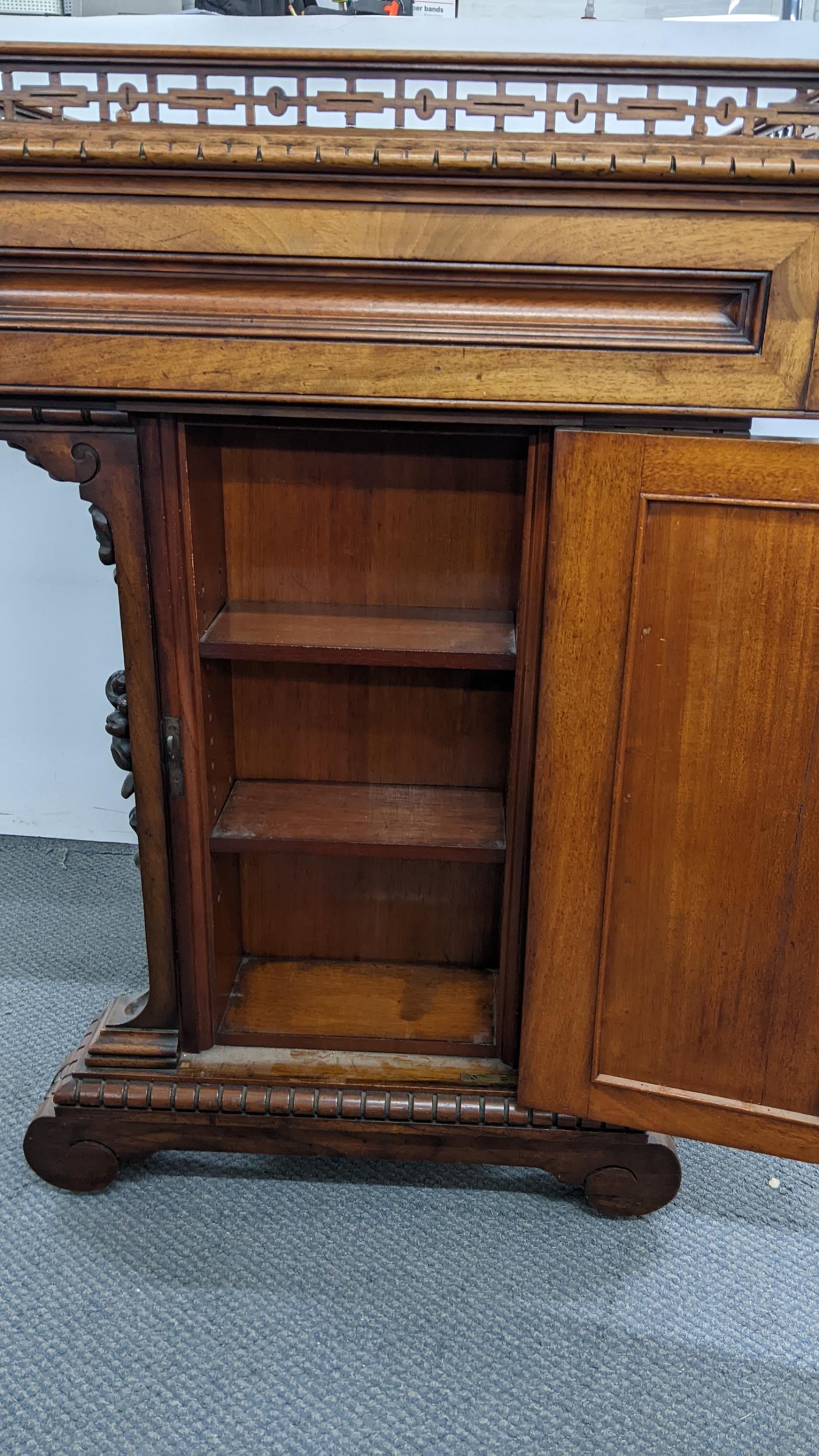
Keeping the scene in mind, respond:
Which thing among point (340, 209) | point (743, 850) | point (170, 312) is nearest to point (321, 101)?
point (340, 209)

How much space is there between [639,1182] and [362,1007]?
376 mm

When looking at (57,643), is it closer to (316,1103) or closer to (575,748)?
(316,1103)

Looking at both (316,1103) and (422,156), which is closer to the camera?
(422,156)

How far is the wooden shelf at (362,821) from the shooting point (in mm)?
1221

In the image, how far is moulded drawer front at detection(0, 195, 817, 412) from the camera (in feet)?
2.93

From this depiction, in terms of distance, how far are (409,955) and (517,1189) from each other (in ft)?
1.07

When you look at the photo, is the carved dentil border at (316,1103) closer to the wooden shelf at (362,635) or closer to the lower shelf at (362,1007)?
the lower shelf at (362,1007)

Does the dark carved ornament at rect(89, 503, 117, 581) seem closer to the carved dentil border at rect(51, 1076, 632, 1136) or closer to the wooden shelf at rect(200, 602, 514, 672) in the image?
the wooden shelf at rect(200, 602, 514, 672)

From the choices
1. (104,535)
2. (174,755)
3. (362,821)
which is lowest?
(362,821)

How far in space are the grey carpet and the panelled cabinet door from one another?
0.74 ft

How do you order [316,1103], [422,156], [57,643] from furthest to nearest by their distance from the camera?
[57,643]
[316,1103]
[422,156]

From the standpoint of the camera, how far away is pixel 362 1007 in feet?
4.44

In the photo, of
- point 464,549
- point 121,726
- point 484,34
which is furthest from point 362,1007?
point 484,34

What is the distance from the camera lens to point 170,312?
955mm
